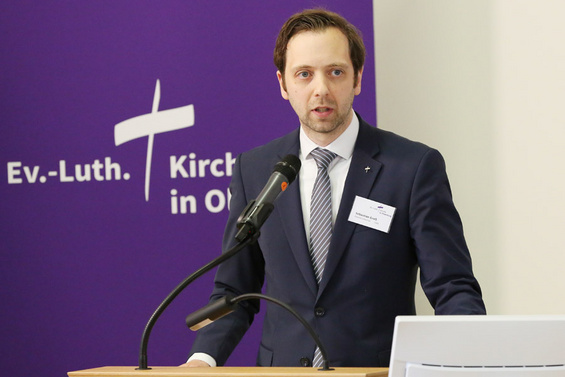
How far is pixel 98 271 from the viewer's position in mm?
3352

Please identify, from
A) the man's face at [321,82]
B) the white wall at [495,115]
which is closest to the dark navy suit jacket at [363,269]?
the man's face at [321,82]

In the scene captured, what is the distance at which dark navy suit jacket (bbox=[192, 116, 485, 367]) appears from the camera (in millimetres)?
2170

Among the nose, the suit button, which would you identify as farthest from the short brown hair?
the suit button

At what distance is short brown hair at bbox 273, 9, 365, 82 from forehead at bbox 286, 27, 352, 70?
0.07 feet

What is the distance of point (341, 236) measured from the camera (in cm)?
223

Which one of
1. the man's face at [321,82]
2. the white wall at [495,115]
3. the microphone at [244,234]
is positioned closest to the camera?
the microphone at [244,234]

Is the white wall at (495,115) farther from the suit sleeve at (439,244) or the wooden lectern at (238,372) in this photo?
the wooden lectern at (238,372)

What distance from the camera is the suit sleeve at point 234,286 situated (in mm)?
2141

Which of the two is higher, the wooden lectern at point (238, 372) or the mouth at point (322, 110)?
the mouth at point (322, 110)

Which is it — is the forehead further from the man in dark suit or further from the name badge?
the name badge

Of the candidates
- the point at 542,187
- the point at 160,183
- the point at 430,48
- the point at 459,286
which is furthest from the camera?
the point at 430,48

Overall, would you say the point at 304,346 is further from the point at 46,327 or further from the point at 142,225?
the point at 46,327

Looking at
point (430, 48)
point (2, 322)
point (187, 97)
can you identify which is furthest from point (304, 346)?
point (430, 48)

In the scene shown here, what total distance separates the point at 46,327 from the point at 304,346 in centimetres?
163
